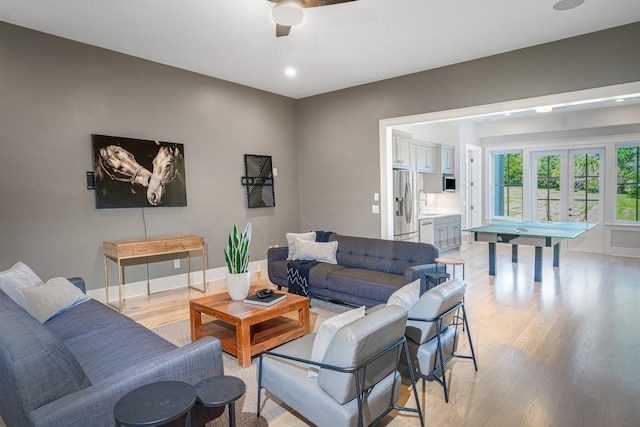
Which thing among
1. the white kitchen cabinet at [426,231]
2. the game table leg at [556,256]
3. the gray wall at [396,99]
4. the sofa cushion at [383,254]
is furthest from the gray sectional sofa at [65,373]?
the game table leg at [556,256]

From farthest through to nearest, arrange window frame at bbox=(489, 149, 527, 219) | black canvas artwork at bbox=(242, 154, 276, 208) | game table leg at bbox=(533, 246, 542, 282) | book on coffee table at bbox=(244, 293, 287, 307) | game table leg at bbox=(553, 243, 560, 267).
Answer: window frame at bbox=(489, 149, 527, 219), game table leg at bbox=(553, 243, 560, 267), black canvas artwork at bbox=(242, 154, 276, 208), game table leg at bbox=(533, 246, 542, 282), book on coffee table at bbox=(244, 293, 287, 307)

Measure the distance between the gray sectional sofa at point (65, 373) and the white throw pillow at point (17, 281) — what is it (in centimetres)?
67

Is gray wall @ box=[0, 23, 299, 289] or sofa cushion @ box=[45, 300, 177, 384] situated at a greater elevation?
gray wall @ box=[0, 23, 299, 289]

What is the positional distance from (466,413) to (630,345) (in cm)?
201

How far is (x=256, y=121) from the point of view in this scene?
20.3 ft

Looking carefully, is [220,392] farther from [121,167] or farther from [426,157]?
[426,157]

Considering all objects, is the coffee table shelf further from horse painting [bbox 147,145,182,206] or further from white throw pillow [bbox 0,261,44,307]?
horse painting [bbox 147,145,182,206]

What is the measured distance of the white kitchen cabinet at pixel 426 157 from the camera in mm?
7145

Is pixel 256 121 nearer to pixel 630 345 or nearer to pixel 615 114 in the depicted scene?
pixel 630 345

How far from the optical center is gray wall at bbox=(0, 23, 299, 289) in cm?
386

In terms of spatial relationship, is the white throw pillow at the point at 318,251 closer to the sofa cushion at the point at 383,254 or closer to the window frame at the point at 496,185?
the sofa cushion at the point at 383,254

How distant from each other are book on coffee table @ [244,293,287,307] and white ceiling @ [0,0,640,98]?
2648 millimetres

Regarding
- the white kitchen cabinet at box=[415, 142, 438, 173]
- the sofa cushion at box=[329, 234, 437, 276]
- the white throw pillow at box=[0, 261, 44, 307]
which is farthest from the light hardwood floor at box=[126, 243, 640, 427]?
the white kitchen cabinet at box=[415, 142, 438, 173]

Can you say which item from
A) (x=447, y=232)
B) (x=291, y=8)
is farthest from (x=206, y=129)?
(x=447, y=232)
